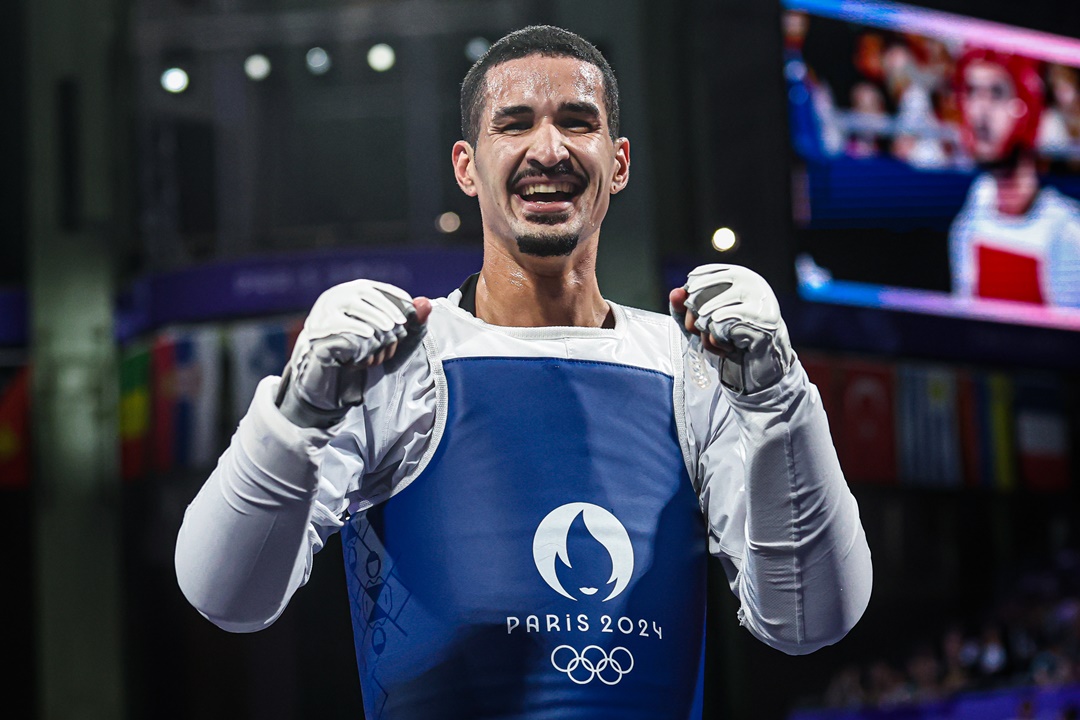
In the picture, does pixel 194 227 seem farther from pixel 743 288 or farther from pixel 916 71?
pixel 743 288

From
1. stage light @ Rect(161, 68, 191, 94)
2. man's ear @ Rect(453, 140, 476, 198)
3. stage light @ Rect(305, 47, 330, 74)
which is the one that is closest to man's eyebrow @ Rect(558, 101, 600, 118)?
man's ear @ Rect(453, 140, 476, 198)

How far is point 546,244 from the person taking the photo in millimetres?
2270

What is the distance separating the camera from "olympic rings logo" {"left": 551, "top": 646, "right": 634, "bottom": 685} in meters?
2.12

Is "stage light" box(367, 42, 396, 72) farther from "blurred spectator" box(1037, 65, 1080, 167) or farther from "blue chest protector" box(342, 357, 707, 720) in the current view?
"blue chest protector" box(342, 357, 707, 720)

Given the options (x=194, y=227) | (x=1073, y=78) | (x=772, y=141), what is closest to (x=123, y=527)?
(x=194, y=227)

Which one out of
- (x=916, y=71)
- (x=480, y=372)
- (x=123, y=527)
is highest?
(x=916, y=71)

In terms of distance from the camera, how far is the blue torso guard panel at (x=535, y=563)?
2113 millimetres

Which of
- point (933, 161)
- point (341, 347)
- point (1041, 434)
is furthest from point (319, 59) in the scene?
point (341, 347)

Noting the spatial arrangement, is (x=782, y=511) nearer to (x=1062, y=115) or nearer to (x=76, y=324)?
(x=76, y=324)

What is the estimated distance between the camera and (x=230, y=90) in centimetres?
785

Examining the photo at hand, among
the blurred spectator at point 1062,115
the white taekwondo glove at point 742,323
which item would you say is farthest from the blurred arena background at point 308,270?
the white taekwondo glove at point 742,323

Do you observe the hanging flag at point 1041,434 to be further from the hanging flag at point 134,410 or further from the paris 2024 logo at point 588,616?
the paris 2024 logo at point 588,616

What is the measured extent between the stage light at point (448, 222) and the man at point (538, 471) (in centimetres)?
520

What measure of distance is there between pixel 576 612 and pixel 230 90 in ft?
21.0
